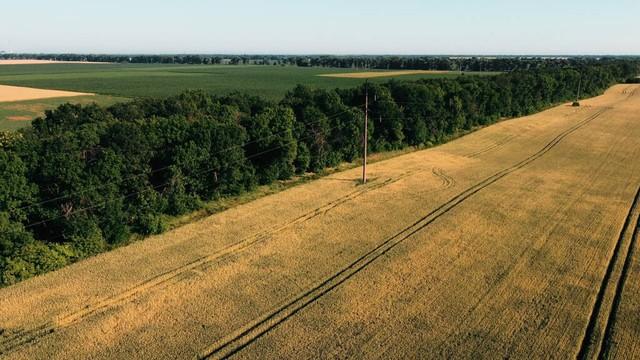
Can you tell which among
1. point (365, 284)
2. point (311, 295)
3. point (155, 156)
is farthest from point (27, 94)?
point (365, 284)

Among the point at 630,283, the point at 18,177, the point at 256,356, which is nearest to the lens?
the point at 256,356

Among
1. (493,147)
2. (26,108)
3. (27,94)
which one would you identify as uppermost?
(27,94)

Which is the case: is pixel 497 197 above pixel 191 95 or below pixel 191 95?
below

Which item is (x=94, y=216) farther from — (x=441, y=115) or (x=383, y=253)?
(x=441, y=115)

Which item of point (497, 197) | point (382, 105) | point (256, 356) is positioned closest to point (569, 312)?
point (256, 356)

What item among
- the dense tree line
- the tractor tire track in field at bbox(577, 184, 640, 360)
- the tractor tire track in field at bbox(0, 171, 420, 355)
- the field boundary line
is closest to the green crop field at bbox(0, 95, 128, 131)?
the dense tree line

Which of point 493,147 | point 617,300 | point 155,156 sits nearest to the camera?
point 617,300

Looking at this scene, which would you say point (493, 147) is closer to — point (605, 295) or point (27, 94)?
point (605, 295)
